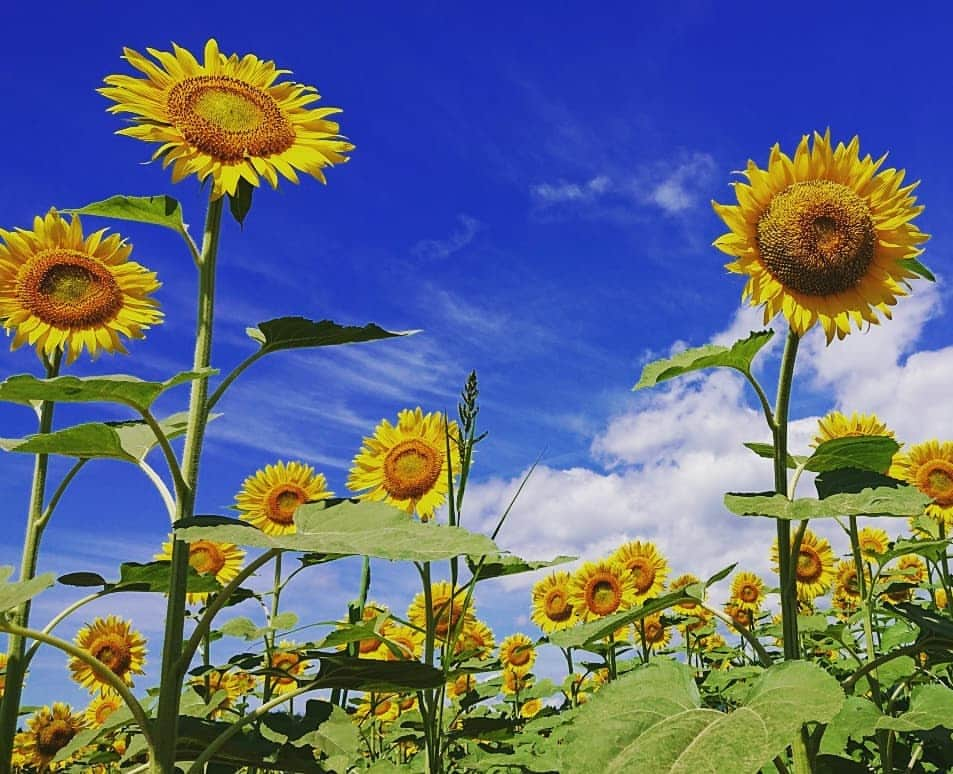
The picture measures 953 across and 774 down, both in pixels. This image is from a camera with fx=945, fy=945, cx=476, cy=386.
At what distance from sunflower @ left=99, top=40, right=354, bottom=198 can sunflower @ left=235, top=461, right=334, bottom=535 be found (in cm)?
294

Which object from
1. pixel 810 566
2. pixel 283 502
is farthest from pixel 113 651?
pixel 810 566

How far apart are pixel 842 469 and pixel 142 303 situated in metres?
3.15

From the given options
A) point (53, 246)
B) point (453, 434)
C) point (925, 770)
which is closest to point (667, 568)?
point (925, 770)

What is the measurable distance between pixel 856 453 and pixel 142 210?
7.91 ft

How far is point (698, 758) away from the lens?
2.00m

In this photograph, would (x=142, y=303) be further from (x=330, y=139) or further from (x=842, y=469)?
(x=842, y=469)

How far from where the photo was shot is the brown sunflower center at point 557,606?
7914 mm

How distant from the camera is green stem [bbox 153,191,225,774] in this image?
2520 millimetres

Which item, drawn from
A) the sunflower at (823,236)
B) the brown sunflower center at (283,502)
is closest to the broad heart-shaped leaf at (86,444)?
the sunflower at (823,236)

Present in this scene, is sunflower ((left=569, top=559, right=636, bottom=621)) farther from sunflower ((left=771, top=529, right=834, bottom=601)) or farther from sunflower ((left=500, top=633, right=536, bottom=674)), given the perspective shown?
sunflower ((left=771, top=529, right=834, bottom=601))

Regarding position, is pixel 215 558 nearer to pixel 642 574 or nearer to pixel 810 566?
pixel 642 574

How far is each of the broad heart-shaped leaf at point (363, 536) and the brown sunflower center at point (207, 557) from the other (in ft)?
13.2

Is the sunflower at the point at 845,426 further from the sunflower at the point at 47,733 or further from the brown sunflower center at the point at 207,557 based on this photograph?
the sunflower at the point at 47,733

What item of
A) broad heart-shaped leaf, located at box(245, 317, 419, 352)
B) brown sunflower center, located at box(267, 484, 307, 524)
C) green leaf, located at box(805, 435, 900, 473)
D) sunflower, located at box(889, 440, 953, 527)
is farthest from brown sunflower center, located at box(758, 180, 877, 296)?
sunflower, located at box(889, 440, 953, 527)
